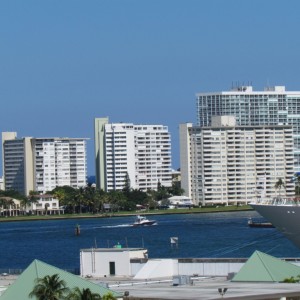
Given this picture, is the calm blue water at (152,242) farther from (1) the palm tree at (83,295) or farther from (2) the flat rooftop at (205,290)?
(1) the palm tree at (83,295)

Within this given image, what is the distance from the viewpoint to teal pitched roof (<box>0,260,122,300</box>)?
38781 mm

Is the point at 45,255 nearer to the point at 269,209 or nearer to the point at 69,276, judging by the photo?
the point at 269,209

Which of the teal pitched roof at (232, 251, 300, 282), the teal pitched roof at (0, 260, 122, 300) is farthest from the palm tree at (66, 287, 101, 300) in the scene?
the teal pitched roof at (232, 251, 300, 282)

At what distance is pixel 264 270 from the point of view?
43406 millimetres

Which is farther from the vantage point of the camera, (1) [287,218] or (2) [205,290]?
(1) [287,218]

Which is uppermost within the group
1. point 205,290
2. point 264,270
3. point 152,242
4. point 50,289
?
point 264,270

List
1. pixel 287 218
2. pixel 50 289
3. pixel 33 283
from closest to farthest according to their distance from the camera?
pixel 50 289, pixel 33 283, pixel 287 218

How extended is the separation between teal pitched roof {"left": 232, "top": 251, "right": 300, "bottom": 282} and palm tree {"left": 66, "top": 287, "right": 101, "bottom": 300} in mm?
7282

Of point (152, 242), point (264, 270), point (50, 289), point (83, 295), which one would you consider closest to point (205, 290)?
point (264, 270)

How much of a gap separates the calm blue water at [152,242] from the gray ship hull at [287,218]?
355 inches

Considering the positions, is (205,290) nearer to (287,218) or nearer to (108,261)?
(108,261)

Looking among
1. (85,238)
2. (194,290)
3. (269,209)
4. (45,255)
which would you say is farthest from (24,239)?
(194,290)

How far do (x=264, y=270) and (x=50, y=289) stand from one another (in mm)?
8147

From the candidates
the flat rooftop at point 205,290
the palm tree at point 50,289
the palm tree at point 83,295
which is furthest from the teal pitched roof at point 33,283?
the flat rooftop at point 205,290
